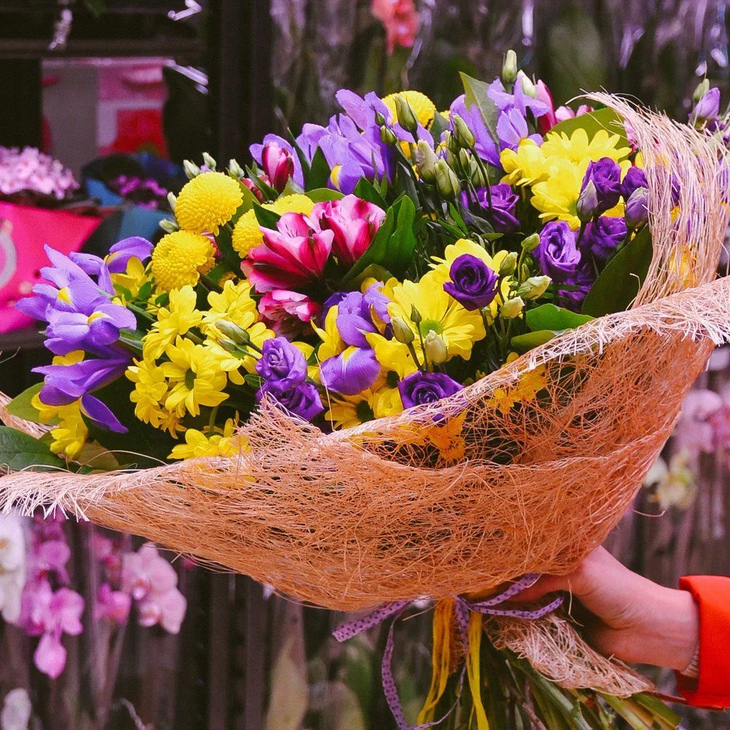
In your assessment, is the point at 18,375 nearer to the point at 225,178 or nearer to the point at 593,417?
the point at 225,178

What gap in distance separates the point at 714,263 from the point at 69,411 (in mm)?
466

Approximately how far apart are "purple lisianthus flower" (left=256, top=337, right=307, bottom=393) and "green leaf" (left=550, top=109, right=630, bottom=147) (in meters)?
0.29

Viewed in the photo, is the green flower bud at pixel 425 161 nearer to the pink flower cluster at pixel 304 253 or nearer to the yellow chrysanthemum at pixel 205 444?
the pink flower cluster at pixel 304 253

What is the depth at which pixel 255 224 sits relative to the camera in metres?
0.66

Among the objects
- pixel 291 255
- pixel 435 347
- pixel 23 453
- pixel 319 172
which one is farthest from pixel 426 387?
pixel 23 453

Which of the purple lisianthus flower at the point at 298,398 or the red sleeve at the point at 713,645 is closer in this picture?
the purple lisianthus flower at the point at 298,398

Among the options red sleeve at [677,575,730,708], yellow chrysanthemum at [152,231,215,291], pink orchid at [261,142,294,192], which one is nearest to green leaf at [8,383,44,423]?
yellow chrysanthemum at [152,231,215,291]

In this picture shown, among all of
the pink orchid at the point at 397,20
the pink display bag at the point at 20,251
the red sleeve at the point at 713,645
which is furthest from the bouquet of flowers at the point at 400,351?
the pink orchid at the point at 397,20

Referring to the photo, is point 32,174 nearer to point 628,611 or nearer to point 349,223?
point 349,223

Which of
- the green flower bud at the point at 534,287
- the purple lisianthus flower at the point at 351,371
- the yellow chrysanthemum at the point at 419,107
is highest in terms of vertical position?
the yellow chrysanthemum at the point at 419,107

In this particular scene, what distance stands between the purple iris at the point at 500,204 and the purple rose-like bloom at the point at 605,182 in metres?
0.05

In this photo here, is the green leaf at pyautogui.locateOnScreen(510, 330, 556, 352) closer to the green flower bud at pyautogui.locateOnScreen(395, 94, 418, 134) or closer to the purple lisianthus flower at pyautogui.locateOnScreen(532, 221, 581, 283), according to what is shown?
the purple lisianthus flower at pyautogui.locateOnScreen(532, 221, 581, 283)

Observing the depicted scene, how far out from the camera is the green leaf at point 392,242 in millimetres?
606

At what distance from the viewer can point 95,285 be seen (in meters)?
0.67
